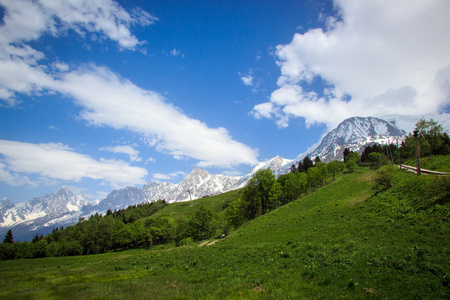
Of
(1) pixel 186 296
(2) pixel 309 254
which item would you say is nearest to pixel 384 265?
(2) pixel 309 254

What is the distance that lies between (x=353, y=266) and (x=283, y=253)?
7.67 m

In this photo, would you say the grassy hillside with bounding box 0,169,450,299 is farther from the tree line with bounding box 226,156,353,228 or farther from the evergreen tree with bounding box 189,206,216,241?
the evergreen tree with bounding box 189,206,216,241

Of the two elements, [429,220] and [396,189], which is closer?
[429,220]

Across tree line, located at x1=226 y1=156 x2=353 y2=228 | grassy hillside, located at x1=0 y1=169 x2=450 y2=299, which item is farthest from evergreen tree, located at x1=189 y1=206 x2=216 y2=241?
grassy hillside, located at x1=0 y1=169 x2=450 y2=299

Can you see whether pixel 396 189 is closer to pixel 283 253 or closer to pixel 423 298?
pixel 283 253

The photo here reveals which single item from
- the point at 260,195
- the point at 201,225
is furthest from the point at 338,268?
the point at 201,225

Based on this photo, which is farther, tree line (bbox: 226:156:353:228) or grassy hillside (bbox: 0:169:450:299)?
tree line (bbox: 226:156:353:228)

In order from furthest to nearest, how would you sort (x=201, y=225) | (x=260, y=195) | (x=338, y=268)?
(x=201, y=225) < (x=260, y=195) < (x=338, y=268)

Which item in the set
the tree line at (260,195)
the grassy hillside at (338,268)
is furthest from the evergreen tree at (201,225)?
the grassy hillside at (338,268)

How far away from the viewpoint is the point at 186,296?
546 inches

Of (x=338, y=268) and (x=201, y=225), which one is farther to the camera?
(x=201, y=225)

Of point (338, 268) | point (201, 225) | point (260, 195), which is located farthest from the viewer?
point (201, 225)

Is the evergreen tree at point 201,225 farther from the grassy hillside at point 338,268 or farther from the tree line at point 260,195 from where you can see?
the grassy hillside at point 338,268

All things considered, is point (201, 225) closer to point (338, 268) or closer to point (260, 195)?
point (260, 195)
